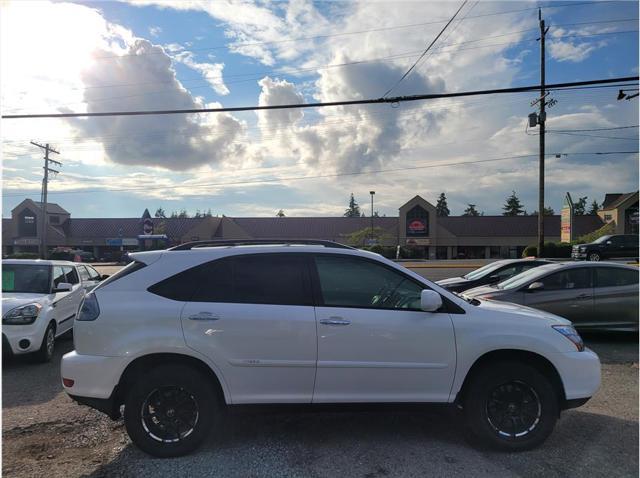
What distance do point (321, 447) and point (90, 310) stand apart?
2259 mm

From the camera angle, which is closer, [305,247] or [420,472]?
[420,472]

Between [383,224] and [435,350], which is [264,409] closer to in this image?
[435,350]

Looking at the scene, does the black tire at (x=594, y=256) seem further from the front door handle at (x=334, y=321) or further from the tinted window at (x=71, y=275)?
the front door handle at (x=334, y=321)

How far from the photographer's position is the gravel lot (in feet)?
12.0

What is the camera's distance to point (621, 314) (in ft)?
26.1

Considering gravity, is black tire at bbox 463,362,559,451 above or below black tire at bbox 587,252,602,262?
below

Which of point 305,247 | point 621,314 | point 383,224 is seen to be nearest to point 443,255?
point 383,224

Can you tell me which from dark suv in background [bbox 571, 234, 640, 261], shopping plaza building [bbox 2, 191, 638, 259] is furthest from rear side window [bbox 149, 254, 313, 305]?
shopping plaza building [bbox 2, 191, 638, 259]

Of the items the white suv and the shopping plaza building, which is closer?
the white suv

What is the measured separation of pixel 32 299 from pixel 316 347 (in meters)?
5.26

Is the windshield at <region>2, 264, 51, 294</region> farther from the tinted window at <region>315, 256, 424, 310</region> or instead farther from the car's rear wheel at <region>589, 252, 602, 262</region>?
the car's rear wheel at <region>589, 252, 602, 262</region>

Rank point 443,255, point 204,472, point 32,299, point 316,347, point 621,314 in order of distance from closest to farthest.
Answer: point 204,472, point 316,347, point 32,299, point 621,314, point 443,255

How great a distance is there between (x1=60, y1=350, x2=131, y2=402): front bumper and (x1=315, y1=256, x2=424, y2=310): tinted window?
1.76 meters

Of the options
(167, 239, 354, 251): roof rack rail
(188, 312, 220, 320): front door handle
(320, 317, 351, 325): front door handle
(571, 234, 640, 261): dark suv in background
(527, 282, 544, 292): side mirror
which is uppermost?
(571, 234, 640, 261): dark suv in background
